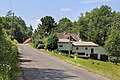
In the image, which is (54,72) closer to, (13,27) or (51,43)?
(51,43)

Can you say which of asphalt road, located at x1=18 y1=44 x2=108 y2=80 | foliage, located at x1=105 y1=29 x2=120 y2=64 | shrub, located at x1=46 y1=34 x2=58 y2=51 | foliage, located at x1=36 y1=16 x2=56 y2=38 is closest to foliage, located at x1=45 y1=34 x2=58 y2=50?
shrub, located at x1=46 y1=34 x2=58 y2=51

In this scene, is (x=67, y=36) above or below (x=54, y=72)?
above

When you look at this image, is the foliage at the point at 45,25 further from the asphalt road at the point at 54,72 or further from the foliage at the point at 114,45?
the asphalt road at the point at 54,72

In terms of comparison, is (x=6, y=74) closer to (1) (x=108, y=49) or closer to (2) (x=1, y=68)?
(2) (x=1, y=68)

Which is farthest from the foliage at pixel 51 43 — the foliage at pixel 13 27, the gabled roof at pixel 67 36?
the gabled roof at pixel 67 36

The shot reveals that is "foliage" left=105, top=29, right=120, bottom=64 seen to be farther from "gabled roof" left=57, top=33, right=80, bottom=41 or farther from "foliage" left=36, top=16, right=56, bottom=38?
"foliage" left=36, top=16, right=56, bottom=38

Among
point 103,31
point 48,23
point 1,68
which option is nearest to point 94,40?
point 103,31

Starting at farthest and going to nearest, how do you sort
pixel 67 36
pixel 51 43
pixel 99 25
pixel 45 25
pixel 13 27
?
pixel 45 25, pixel 99 25, pixel 67 36, pixel 13 27, pixel 51 43

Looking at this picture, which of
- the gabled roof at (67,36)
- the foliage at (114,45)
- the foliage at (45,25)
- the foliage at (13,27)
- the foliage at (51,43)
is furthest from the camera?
the foliage at (45,25)

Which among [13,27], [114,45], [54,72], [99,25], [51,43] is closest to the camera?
[54,72]

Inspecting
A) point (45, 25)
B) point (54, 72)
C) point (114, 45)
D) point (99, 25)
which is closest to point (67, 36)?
point (99, 25)

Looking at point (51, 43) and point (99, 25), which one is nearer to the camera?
point (51, 43)

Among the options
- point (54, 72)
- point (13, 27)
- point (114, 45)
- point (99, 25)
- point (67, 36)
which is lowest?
point (54, 72)

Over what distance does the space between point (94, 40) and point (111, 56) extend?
17839 millimetres
